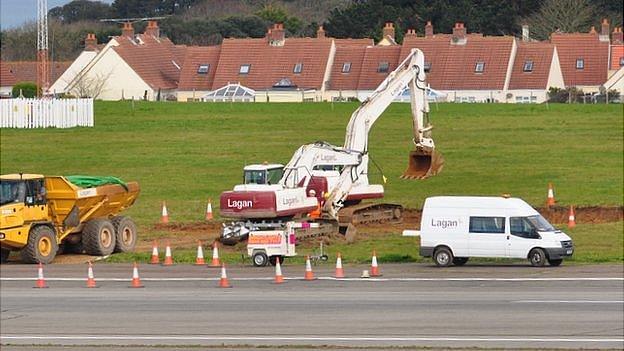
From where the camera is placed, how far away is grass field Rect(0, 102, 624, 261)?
2507 inches

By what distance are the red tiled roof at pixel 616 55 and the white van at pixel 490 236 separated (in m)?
52.9

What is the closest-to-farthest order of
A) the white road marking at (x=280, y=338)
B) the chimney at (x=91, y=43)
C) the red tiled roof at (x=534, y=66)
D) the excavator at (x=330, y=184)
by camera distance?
the white road marking at (x=280, y=338) → the excavator at (x=330, y=184) → the chimney at (x=91, y=43) → the red tiled roof at (x=534, y=66)

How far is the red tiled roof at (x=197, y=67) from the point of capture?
8694 cm

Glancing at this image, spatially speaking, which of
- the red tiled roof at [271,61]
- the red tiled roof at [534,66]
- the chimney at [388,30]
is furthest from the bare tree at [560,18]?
the red tiled roof at [271,61]

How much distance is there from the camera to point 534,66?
88.9 metres

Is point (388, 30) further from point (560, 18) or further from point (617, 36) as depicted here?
point (617, 36)

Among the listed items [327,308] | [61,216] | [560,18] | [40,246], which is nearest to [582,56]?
[560,18]

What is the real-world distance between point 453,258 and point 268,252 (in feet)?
17.2

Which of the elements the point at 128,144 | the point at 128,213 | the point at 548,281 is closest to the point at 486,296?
the point at 548,281

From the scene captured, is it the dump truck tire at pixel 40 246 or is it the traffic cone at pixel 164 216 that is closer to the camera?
the dump truck tire at pixel 40 246

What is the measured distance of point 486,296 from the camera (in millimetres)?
35062

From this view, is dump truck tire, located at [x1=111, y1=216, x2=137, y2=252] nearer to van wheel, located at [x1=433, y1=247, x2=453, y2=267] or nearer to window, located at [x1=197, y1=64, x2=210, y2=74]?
van wheel, located at [x1=433, y1=247, x2=453, y2=267]

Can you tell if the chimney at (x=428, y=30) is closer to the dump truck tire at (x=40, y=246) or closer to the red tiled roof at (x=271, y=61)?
the red tiled roof at (x=271, y=61)

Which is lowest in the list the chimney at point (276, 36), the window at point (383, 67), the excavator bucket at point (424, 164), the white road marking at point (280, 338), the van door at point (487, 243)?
the white road marking at point (280, 338)
